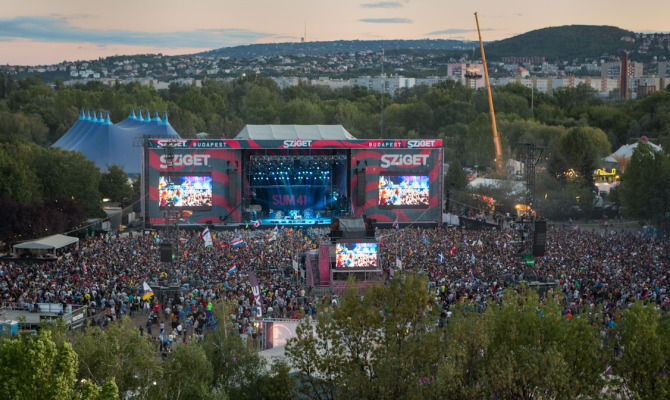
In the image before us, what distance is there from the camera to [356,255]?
28.7 m

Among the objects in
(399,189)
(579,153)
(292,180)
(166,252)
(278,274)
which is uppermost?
(579,153)

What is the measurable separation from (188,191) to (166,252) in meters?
14.0

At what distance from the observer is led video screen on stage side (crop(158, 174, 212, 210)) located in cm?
4044

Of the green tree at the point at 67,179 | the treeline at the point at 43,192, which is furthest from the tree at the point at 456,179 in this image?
the green tree at the point at 67,179

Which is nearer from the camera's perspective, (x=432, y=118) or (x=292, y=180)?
(x=292, y=180)

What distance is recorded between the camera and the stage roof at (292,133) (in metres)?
43.5

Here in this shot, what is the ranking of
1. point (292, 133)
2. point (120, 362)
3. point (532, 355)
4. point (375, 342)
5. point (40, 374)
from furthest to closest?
1. point (292, 133)
2. point (120, 362)
3. point (375, 342)
4. point (532, 355)
5. point (40, 374)

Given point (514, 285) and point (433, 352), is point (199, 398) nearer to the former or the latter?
point (433, 352)

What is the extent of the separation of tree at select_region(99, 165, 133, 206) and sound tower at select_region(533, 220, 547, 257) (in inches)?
1091

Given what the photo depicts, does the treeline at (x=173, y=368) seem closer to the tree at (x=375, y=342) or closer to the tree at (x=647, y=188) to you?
the tree at (x=375, y=342)

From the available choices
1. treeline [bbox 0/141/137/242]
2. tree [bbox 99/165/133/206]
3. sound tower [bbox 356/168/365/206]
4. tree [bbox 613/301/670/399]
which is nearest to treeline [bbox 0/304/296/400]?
tree [bbox 613/301/670/399]

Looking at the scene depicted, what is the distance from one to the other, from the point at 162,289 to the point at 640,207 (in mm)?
25631

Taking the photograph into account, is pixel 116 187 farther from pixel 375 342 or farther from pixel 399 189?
pixel 375 342

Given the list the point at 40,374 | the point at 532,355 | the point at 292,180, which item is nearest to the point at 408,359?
the point at 532,355
